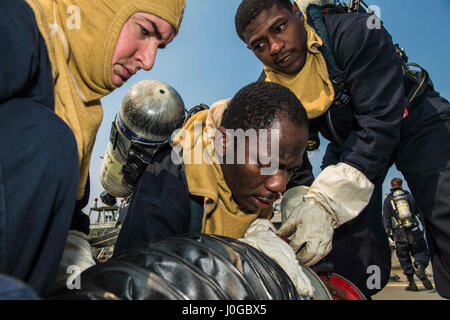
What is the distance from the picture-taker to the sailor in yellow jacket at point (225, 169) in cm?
157

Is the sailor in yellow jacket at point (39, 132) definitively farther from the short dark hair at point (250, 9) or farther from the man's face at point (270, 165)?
the short dark hair at point (250, 9)

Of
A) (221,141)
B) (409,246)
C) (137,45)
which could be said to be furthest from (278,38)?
(409,246)

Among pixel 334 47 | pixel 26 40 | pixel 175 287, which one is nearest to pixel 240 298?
pixel 175 287

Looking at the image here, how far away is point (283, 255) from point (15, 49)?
1.14 metres

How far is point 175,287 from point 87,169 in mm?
804

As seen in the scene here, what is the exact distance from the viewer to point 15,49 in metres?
0.78

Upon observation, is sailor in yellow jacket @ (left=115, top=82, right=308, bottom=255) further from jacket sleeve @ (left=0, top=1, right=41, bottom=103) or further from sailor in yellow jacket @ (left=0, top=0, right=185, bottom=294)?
jacket sleeve @ (left=0, top=1, right=41, bottom=103)

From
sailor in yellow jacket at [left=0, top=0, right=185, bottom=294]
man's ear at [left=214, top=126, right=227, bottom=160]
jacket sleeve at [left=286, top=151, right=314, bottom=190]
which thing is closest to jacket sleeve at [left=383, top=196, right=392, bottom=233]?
jacket sleeve at [left=286, top=151, right=314, bottom=190]

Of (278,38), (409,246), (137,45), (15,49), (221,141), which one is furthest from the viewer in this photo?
(409,246)

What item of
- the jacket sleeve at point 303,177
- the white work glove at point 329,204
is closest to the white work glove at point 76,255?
the white work glove at point 329,204

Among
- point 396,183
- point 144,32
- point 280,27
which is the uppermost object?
point 280,27

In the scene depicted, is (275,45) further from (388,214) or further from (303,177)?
(388,214)

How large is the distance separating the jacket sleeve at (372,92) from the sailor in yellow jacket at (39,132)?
153cm
